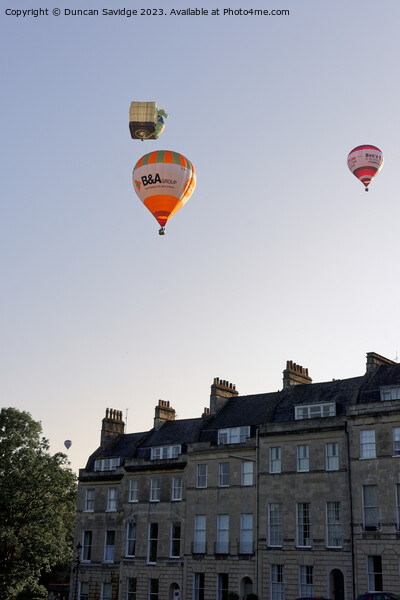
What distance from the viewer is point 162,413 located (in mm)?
66562

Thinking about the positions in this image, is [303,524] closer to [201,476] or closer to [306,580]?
[306,580]

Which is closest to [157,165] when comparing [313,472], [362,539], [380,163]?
[380,163]

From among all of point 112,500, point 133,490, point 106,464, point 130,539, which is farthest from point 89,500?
point 130,539

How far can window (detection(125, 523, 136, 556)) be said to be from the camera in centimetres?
5841

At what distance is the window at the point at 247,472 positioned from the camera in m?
52.5

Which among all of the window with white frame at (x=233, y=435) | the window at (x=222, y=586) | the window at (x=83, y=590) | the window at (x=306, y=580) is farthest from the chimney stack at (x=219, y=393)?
the window at (x=83, y=590)

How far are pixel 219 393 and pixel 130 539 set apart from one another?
14.4 m

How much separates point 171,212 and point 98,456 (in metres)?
29.0

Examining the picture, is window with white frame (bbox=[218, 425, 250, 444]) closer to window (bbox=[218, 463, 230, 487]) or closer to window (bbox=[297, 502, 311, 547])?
window (bbox=[218, 463, 230, 487])

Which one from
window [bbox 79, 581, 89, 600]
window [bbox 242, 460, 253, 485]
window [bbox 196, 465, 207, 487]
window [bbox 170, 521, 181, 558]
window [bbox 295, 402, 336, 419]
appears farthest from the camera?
window [bbox 79, 581, 89, 600]

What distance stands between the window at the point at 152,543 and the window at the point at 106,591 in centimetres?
577

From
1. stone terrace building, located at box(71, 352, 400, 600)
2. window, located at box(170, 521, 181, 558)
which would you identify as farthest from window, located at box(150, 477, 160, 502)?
window, located at box(170, 521, 181, 558)

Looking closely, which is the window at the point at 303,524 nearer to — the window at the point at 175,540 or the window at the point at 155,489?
the window at the point at 175,540

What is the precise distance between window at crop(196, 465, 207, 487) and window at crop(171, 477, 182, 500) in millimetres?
2523
